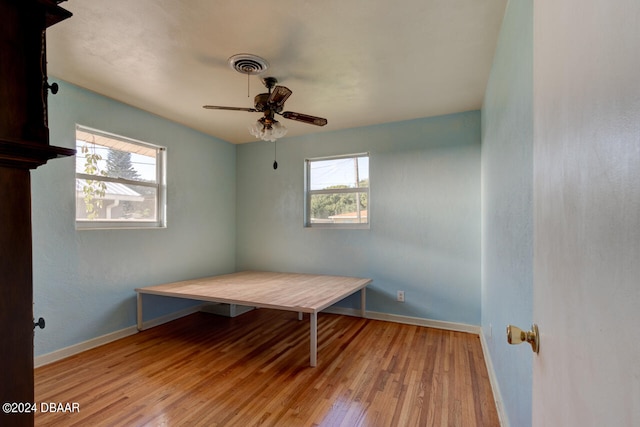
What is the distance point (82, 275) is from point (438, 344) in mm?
3490

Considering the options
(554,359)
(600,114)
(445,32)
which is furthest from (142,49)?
(554,359)

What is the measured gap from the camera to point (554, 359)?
2.15 feet

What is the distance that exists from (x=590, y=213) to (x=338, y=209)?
369cm

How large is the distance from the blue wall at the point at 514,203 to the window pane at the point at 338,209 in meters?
1.99

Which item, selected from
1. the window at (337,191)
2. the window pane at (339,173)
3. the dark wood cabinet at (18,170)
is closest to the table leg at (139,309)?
the window at (337,191)

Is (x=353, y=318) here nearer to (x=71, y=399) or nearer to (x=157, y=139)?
(x=71, y=399)

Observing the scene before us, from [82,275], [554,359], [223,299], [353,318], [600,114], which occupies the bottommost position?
[353,318]

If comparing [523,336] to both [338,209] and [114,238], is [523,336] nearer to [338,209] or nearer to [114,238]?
[338,209]

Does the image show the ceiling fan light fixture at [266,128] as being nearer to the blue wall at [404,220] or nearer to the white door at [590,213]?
the blue wall at [404,220]

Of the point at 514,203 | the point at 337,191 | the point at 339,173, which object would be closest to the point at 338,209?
the point at 337,191

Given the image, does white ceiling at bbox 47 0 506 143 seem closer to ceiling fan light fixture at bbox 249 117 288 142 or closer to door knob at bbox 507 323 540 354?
ceiling fan light fixture at bbox 249 117 288 142

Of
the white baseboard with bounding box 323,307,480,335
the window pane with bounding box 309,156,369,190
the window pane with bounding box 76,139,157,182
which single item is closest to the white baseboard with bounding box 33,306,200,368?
the window pane with bounding box 76,139,157,182

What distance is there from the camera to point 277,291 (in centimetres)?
314

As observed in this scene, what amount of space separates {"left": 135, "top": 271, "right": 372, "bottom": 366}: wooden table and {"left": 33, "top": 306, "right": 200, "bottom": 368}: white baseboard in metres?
0.14
